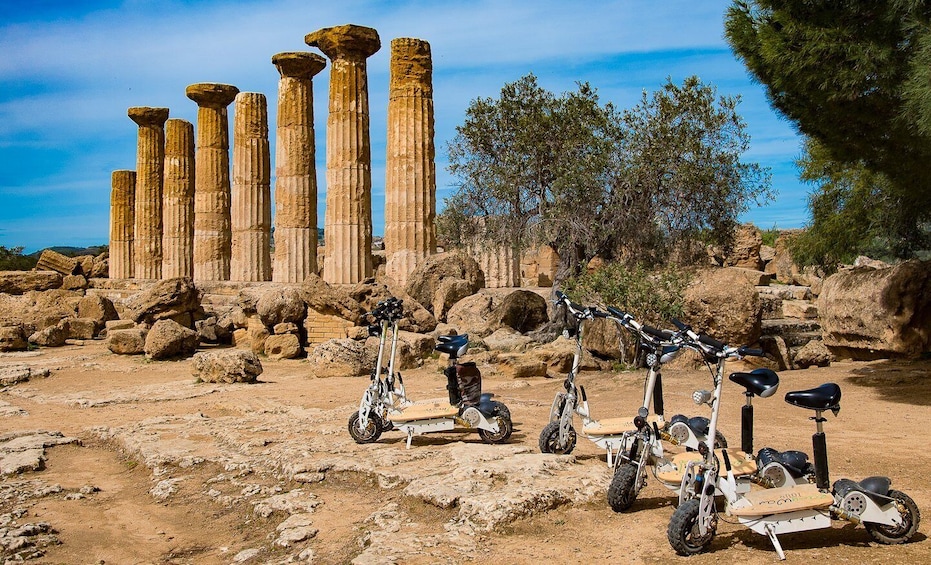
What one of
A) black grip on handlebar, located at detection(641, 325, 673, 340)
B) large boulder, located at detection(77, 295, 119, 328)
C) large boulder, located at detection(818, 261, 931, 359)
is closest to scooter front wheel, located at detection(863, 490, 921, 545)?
black grip on handlebar, located at detection(641, 325, 673, 340)

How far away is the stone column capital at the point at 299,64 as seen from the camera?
26047 mm

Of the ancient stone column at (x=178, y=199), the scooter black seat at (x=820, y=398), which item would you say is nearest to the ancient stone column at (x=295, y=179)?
the ancient stone column at (x=178, y=199)

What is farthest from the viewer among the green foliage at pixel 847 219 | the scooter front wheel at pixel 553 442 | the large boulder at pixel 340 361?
the green foliage at pixel 847 219

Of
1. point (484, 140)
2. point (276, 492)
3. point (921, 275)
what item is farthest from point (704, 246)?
point (276, 492)

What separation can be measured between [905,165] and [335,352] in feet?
31.3

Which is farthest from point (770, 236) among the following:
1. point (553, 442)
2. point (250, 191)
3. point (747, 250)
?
point (553, 442)

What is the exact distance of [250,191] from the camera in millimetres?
29547

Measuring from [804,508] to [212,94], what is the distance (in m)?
28.1

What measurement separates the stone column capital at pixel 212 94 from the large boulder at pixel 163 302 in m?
9.17

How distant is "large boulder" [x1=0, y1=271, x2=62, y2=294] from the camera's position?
31.5 meters

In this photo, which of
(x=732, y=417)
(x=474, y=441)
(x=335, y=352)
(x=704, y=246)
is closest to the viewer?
(x=474, y=441)

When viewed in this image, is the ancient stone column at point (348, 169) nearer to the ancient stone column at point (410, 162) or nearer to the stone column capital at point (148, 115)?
the ancient stone column at point (410, 162)

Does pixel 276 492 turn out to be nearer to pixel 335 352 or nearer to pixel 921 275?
pixel 335 352

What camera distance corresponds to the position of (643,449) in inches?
243
